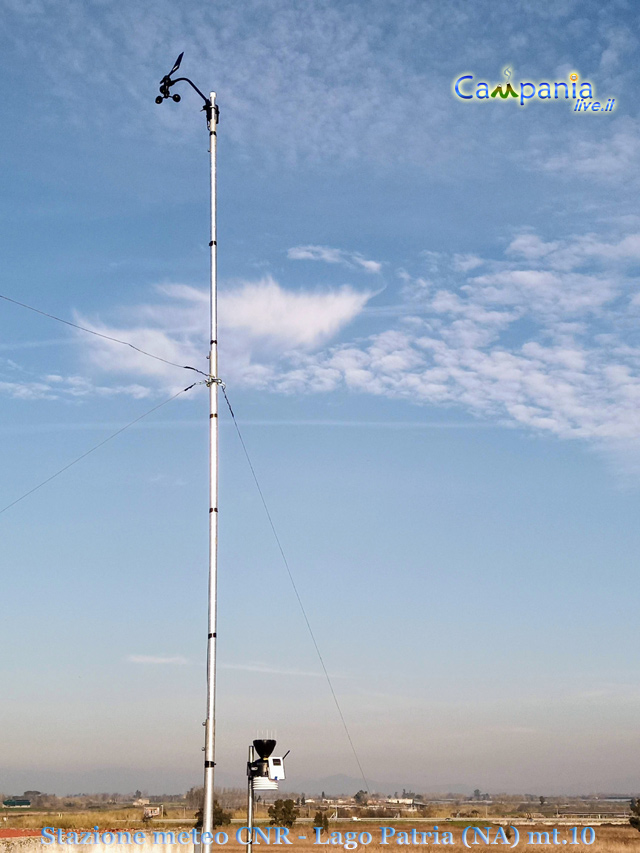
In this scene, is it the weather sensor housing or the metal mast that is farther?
the weather sensor housing

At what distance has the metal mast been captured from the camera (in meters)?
14.5


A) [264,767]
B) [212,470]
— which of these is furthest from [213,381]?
[264,767]

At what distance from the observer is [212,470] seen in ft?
53.2

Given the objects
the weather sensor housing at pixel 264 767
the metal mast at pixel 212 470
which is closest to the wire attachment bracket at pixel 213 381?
the metal mast at pixel 212 470

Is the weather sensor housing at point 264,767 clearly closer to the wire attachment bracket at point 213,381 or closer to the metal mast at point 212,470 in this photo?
the metal mast at point 212,470

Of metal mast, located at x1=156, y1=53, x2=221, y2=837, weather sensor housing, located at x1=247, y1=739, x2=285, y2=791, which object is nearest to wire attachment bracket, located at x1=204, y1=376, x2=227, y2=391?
metal mast, located at x1=156, y1=53, x2=221, y2=837

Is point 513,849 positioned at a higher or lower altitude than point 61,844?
lower

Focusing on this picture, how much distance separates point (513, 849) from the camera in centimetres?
4259

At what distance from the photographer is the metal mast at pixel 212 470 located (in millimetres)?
14492

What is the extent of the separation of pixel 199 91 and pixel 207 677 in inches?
448

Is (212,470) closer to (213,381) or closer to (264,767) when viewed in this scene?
(213,381)

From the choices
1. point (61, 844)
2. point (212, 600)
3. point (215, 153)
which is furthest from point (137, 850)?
point (215, 153)

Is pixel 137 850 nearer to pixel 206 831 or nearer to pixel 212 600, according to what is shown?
pixel 206 831

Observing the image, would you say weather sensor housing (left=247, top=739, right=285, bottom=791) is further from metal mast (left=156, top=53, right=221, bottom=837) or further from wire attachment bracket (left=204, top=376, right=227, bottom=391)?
wire attachment bracket (left=204, top=376, right=227, bottom=391)
